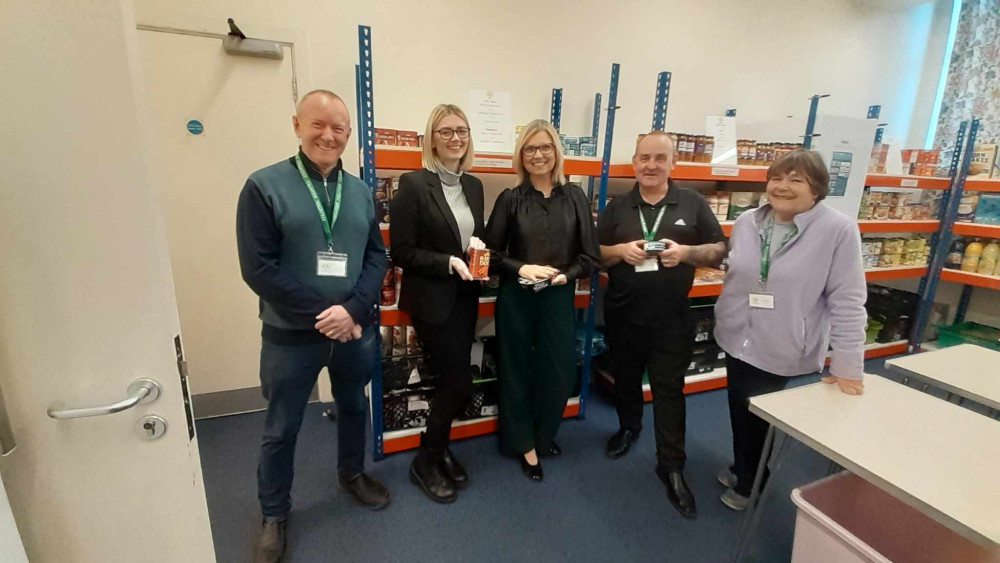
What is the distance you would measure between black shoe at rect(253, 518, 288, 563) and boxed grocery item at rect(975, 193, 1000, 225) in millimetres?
5268

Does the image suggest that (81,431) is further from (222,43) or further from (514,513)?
(222,43)

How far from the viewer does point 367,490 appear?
6.27 feet

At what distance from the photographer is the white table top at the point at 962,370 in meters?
1.59

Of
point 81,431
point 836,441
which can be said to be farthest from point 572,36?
point 81,431

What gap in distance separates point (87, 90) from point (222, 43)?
6.01 feet

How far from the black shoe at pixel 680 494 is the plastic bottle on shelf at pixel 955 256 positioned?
353 cm

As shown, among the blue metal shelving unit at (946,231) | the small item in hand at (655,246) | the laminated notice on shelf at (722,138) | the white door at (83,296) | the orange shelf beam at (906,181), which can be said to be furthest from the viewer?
the blue metal shelving unit at (946,231)

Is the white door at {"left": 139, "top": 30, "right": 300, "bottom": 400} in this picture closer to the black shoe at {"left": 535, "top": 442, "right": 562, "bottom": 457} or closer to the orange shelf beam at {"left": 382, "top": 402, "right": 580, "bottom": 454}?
the orange shelf beam at {"left": 382, "top": 402, "right": 580, "bottom": 454}

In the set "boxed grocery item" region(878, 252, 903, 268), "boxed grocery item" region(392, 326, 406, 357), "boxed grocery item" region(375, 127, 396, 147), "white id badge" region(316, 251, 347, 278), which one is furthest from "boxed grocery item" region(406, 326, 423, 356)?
"boxed grocery item" region(878, 252, 903, 268)

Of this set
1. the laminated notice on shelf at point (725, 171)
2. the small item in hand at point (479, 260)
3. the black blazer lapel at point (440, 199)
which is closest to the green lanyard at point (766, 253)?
the laminated notice on shelf at point (725, 171)

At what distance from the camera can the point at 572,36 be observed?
272 cm

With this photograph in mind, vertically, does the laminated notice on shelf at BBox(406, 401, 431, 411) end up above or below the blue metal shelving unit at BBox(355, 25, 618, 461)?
below

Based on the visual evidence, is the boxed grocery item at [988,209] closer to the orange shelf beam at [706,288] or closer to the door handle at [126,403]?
the orange shelf beam at [706,288]

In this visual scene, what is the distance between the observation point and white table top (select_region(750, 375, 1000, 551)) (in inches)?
39.3
